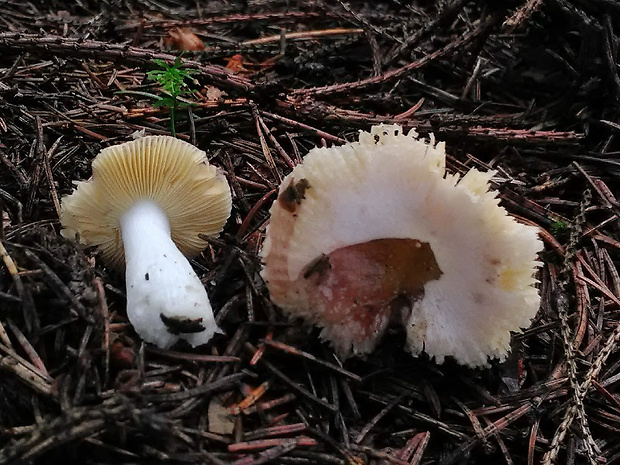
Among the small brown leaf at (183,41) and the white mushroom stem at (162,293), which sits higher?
the small brown leaf at (183,41)

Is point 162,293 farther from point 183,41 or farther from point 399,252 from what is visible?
point 183,41

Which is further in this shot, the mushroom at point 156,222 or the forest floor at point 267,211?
A: the mushroom at point 156,222

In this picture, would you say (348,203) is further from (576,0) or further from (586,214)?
(576,0)

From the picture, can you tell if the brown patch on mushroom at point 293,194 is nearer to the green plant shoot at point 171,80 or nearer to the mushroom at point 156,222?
the mushroom at point 156,222

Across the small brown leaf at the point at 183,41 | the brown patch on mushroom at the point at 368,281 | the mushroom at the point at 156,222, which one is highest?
the small brown leaf at the point at 183,41

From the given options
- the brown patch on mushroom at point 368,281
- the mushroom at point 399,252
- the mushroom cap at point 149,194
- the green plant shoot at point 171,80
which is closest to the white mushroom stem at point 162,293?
the mushroom cap at point 149,194

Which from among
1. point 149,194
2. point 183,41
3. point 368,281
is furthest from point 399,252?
point 183,41
